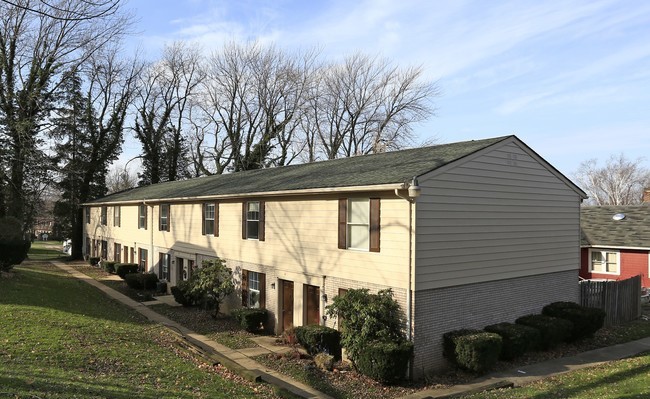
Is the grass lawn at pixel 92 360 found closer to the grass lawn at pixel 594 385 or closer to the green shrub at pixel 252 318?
the green shrub at pixel 252 318

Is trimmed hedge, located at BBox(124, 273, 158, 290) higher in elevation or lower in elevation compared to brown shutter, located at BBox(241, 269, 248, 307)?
lower

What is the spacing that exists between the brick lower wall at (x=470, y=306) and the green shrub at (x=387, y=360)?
694 mm

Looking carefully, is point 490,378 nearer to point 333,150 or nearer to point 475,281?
point 475,281

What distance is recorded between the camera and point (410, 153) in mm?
16859

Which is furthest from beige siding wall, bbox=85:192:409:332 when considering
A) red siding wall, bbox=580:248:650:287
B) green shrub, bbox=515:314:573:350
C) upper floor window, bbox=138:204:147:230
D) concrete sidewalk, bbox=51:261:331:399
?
red siding wall, bbox=580:248:650:287

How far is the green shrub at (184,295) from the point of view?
20344 millimetres

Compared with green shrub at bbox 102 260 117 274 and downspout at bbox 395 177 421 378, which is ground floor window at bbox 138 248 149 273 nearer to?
green shrub at bbox 102 260 117 274

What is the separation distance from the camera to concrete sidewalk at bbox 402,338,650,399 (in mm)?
11180

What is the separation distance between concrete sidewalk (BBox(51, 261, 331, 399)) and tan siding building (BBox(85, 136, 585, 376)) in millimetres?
2229

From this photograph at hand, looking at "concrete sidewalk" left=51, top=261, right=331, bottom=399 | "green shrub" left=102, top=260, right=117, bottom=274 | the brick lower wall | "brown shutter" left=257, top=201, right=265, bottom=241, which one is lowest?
"green shrub" left=102, top=260, right=117, bottom=274

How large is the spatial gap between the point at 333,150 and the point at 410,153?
3470 cm

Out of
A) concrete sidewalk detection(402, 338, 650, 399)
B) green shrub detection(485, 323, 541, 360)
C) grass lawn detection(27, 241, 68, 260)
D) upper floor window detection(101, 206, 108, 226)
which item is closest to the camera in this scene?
concrete sidewalk detection(402, 338, 650, 399)

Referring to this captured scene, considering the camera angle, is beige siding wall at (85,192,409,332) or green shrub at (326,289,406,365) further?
beige siding wall at (85,192,409,332)

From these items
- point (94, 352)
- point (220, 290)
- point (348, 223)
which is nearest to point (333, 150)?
point (220, 290)
